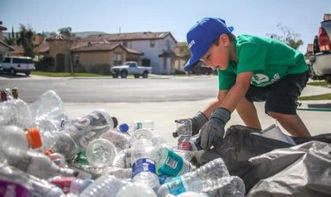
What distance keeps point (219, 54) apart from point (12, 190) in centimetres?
204

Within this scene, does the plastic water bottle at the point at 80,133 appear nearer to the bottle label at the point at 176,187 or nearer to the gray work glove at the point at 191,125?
the gray work glove at the point at 191,125

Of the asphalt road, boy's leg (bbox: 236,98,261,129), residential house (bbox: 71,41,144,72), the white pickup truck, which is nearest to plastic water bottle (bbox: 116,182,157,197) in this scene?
boy's leg (bbox: 236,98,261,129)

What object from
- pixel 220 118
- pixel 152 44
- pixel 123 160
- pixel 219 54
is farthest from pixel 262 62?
pixel 152 44

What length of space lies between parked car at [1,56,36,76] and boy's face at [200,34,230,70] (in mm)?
38785

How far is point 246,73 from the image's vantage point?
3.21 m

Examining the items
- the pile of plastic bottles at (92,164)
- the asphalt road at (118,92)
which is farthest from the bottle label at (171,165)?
the asphalt road at (118,92)

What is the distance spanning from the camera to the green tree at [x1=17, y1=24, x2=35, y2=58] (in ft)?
189

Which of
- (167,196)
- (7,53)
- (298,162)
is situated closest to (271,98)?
(298,162)

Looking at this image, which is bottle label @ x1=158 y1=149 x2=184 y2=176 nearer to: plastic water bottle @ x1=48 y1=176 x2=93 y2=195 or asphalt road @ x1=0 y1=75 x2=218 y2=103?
plastic water bottle @ x1=48 y1=176 x2=93 y2=195

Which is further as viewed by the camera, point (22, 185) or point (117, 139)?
point (117, 139)

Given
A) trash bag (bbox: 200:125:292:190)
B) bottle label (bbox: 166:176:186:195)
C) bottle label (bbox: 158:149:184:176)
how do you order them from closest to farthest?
bottle label (bbox: 166:176:186:195) → bottle label (bbox: 158:149:184:176) → trash bag (bbox: 200:125:292:190)

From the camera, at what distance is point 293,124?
3.70m

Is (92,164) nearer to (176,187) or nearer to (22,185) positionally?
(176,187)

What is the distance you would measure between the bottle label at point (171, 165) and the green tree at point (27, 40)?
58496mm
